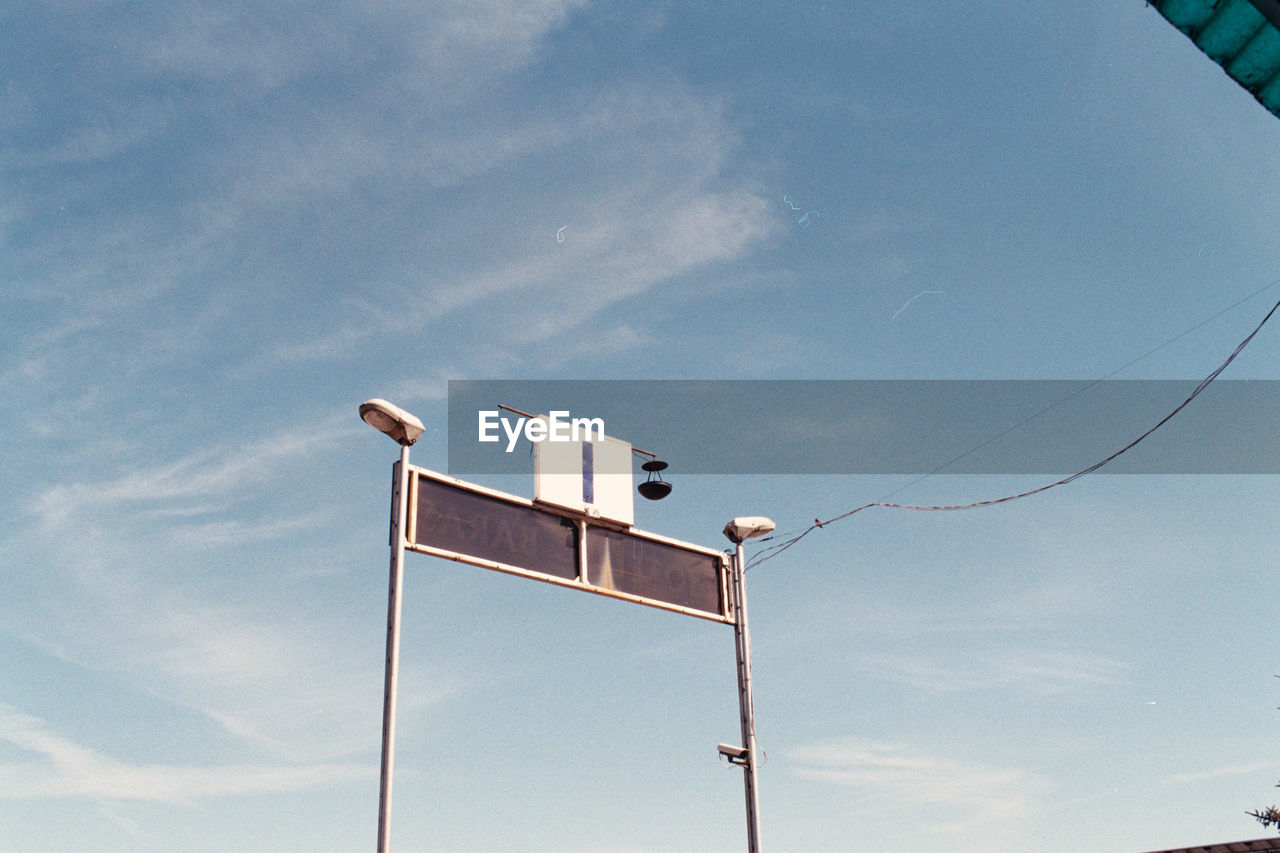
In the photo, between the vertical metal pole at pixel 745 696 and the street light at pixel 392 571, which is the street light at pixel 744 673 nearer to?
the vertical metal pole at pixel 745 696

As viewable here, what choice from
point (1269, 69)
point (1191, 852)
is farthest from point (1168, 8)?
point (1191, 852)

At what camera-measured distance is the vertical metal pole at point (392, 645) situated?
936 centimetres

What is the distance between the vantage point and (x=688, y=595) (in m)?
13.3

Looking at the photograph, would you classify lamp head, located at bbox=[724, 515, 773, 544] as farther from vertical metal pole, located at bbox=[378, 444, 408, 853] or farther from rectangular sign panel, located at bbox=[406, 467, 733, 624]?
vertical metal pole, located at bbox=[378, 444, 408, 853]

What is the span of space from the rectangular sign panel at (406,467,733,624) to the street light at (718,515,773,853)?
0.68ft

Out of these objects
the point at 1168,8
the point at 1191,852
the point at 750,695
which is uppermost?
the point at 1168,8

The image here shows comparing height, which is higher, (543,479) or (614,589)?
(543,479)

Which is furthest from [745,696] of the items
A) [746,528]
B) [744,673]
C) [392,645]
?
[392,645]

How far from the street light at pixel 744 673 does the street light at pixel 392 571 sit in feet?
16.1

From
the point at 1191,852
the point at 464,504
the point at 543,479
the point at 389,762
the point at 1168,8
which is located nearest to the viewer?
the point at 1168,8

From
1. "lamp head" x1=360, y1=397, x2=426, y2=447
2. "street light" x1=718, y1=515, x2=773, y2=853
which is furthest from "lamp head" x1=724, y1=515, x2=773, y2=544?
"lamp head" x1=360, y1=397, x2=426, y2=447

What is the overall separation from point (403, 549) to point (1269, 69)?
343 inches

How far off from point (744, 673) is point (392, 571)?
5.36 metres

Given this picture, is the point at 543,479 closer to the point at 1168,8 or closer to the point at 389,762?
the point at 389,762
